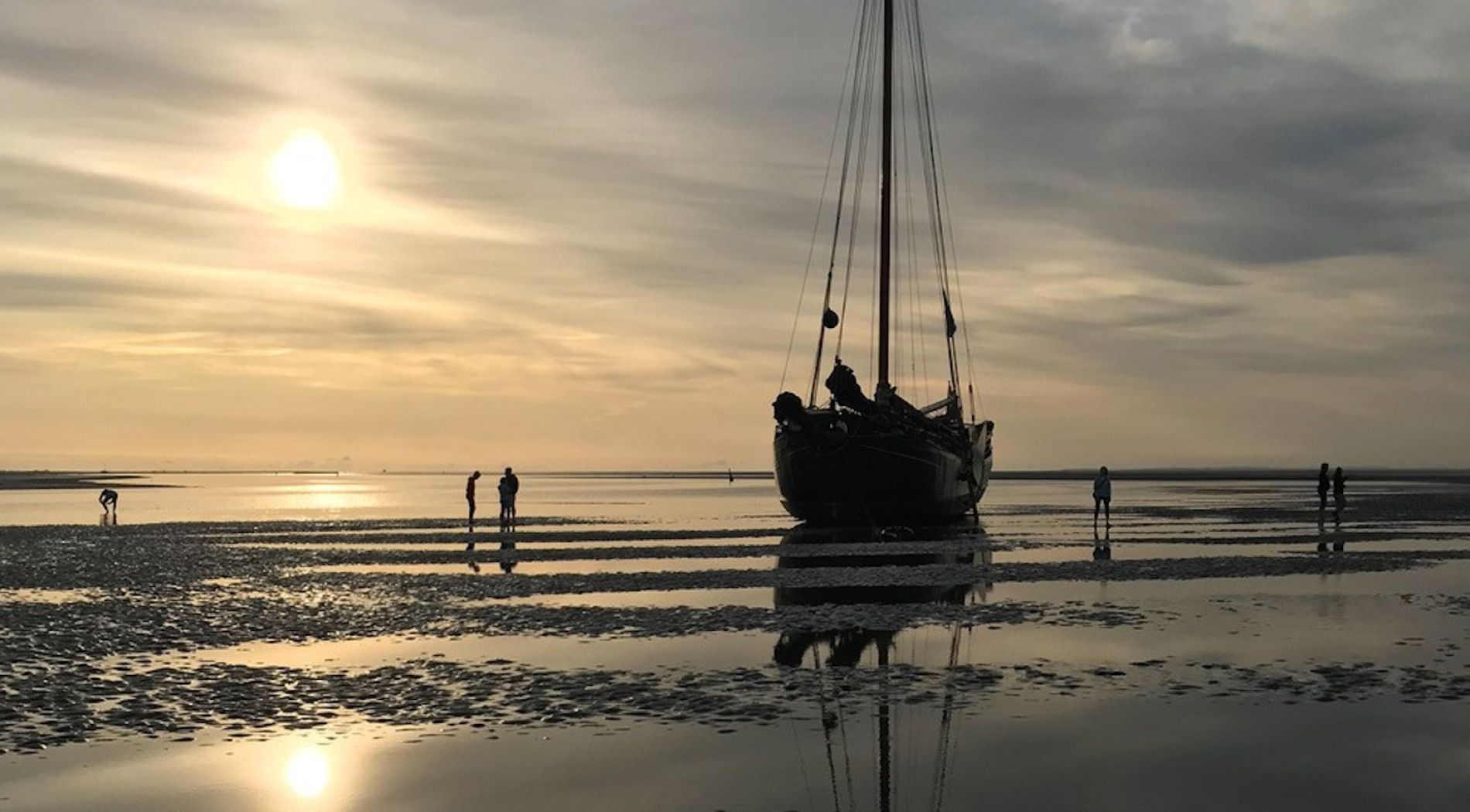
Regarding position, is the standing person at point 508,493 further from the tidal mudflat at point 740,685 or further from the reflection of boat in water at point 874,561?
the tidal mudflat at point 740,685

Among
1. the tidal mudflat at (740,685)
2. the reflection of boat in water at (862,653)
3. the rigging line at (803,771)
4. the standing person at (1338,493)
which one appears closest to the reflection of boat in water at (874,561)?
the reflection of boat in water at (862,653)

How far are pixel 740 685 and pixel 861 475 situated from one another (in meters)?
38.7

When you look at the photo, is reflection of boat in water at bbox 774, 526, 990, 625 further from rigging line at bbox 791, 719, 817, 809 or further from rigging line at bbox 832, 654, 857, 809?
rigging line at bbox 791, 719, 817, 809

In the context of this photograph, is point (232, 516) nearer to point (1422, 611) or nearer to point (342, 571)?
point (342, 571)

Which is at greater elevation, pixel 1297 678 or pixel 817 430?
pixel 817 430

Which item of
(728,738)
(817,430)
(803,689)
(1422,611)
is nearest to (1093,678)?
(803,689)

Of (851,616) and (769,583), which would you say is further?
(769,583)

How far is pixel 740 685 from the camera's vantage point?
14484mm

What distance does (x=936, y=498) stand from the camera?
5450 centimetres

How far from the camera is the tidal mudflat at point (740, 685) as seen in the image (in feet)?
32.4

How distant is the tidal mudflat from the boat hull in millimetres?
19658

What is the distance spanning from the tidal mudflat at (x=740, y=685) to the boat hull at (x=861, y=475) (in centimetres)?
1966

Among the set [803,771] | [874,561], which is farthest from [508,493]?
[803,771]

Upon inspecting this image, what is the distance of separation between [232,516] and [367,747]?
201ft
